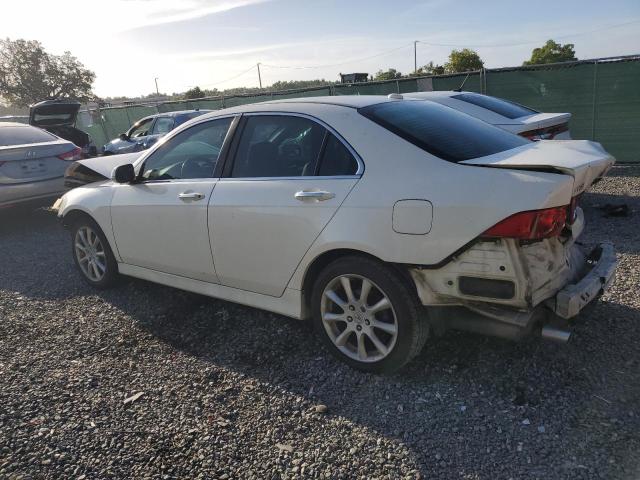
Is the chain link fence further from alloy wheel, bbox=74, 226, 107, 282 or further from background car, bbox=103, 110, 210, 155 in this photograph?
alloy wheel, bbox=74, 226, 107, 282

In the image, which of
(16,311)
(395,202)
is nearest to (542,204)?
(395,202)

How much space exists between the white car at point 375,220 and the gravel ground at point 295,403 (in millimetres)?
331

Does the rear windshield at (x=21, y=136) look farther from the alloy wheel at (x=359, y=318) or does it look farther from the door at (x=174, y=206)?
the alloy wheel at (x=359, y=318)

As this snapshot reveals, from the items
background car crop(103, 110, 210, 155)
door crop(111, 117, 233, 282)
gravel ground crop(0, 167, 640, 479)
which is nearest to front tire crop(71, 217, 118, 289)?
door crop(111, 117, 233, 282)

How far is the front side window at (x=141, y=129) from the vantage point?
1244cm

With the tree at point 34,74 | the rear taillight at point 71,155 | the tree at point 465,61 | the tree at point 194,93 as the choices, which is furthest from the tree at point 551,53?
the tree at point 34,74

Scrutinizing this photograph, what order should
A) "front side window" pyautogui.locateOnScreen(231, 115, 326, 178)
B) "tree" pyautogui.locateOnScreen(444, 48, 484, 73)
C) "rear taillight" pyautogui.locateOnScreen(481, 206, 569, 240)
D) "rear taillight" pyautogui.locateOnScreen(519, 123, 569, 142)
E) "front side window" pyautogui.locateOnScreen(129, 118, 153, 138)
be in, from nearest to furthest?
"rear taillight" pyautogui.locateOnScreen(481, 206, 569, 240)
"front side window" pyautogui.locateOnScreen(231, 115, 326, 178)
"rear taillight" pyautogui.locateOnScreen(519, 123, 569, 142)
"front side window" pyautogui.locateOnScreen(129, 118, 153, 138)
"tree" pyautogui.locateOnScreen(444, 48, 484, 73)

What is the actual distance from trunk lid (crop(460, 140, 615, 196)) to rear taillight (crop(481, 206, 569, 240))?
8.4 inches

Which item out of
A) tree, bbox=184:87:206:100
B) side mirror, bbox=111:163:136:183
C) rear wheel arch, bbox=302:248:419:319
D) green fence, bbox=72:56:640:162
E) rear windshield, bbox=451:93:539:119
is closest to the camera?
rear wheel arch, bbox=302:248:419:319

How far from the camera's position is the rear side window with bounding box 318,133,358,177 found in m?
3.07

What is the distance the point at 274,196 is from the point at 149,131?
32.5 ft

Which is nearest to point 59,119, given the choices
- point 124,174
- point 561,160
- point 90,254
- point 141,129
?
point 141,129

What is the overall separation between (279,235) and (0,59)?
54.1m

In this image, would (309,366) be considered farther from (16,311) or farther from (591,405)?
(16,311)
